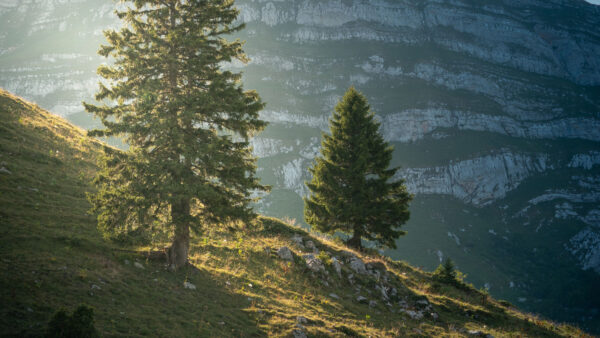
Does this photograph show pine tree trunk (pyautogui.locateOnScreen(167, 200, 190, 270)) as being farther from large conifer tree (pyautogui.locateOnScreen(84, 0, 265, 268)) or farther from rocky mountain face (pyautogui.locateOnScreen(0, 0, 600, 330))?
rocky mountain face (pyautogui.locateOnScreen(0, 0, 600, 330))

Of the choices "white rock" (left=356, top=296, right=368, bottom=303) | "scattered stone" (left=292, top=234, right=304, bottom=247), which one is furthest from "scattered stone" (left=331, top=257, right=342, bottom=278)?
"scattered stone" (left=292, top=234, right=304, bottom=247)

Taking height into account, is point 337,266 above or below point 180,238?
below

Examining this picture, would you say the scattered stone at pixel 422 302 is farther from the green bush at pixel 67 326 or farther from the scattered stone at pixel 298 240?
the green bush at pixel 67 326

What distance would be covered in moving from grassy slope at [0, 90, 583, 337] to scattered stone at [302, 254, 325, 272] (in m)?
0.34

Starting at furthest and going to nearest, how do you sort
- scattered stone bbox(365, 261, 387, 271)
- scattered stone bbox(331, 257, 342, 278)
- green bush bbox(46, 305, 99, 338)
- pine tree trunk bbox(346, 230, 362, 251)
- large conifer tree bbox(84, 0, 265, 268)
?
pine tree trunk bbox(346, 230, 362, 251) < scattered stone bbox(365, 261, 387, 271) < scattered stone bbox(331, 257, 342, 278) < large conifer tree bbox(84, 0, 265, 268) < green bush bbox(46, 305, 99, 338)

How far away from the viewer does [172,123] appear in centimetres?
920

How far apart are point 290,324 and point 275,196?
136 meters

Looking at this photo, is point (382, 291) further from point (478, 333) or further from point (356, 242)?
point (356, 242)

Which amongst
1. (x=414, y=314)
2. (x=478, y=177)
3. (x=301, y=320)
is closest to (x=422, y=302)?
(x=414, y=314)

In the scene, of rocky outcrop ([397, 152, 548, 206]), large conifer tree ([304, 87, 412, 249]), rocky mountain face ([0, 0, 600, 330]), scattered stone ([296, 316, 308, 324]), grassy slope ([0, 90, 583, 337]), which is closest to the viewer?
grassy slope ([0, 90, 583, 337])

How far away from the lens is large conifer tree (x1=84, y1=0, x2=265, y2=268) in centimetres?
910

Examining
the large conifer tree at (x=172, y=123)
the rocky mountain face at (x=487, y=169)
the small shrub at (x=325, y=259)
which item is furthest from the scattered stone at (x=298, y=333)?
the rocky mountain face at (x=487, y=169)

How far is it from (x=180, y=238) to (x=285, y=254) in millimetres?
5646

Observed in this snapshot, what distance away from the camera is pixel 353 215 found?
784 inches
